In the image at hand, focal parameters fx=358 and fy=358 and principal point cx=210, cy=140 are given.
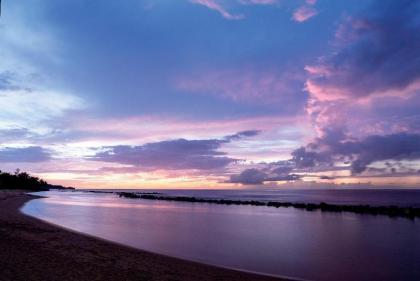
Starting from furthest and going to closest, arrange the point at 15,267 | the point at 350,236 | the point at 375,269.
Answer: the point at 350,236, the point at 375,269, the point at 15,267

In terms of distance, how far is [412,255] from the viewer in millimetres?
21719

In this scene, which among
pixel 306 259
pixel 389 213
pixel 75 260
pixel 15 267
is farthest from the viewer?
pixel 389 213

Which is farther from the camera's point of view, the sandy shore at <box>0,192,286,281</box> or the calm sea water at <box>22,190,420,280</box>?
the calm sea water at <box>22,190,420,280</box>

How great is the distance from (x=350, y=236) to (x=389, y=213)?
83.1 ft

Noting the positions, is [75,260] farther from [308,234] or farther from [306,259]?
[308,234]

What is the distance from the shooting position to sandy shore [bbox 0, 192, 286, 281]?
40.5ft

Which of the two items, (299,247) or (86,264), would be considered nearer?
(86,264)

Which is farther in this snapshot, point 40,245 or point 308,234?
point 308,234

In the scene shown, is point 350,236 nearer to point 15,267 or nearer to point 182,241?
point 182,241

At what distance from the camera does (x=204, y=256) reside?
20.5m

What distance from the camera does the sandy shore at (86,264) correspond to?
40.5ft

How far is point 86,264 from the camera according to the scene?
1445cm

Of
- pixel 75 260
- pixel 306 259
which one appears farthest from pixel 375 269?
pixel 75 260

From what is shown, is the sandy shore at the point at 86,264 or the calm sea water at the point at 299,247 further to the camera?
the calm sea water at the point at 299,247
